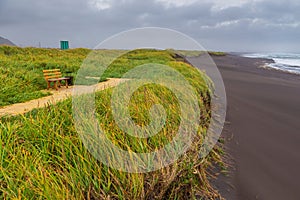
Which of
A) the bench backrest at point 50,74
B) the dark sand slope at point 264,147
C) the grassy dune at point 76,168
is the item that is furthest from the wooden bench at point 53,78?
the dark sand slope at point 264,147

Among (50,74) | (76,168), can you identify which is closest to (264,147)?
(76,168)

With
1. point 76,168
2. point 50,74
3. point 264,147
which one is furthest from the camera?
point 50,74

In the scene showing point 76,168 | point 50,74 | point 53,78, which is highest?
point 50,74

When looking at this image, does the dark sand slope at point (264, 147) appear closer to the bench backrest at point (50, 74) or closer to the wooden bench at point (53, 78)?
the wooden bench at point (53, 78)

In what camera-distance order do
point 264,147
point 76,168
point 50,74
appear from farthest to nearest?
1. point 50,74
2. point 264,147
3. point 76,168

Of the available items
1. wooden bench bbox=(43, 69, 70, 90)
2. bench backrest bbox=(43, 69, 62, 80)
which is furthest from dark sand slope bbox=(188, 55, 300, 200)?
bench backrest bbox=(43, 69, 62, 80)

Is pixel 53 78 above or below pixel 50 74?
below

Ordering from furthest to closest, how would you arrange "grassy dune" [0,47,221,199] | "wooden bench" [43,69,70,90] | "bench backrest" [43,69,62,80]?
"bench backrest" [43,69,62,80]
"wooden bench" [43,69,70,90]
"grassy dune" [0,47,221,199]

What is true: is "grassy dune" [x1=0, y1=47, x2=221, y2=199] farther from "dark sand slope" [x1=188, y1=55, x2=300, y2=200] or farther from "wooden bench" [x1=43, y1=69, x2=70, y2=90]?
"wooden bench" [x1=43, y1=69, x2=70, y2=90]

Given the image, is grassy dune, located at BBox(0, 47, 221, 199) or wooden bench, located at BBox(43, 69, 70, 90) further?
wooden bench, located at BBox(43, 69, 70, 90)

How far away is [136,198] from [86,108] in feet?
7.51

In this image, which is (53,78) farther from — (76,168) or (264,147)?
(264,147)

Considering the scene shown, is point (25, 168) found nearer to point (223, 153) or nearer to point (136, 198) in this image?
point (136, 198)

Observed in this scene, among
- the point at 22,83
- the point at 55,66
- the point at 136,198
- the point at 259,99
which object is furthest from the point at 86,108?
the point at 55,66
